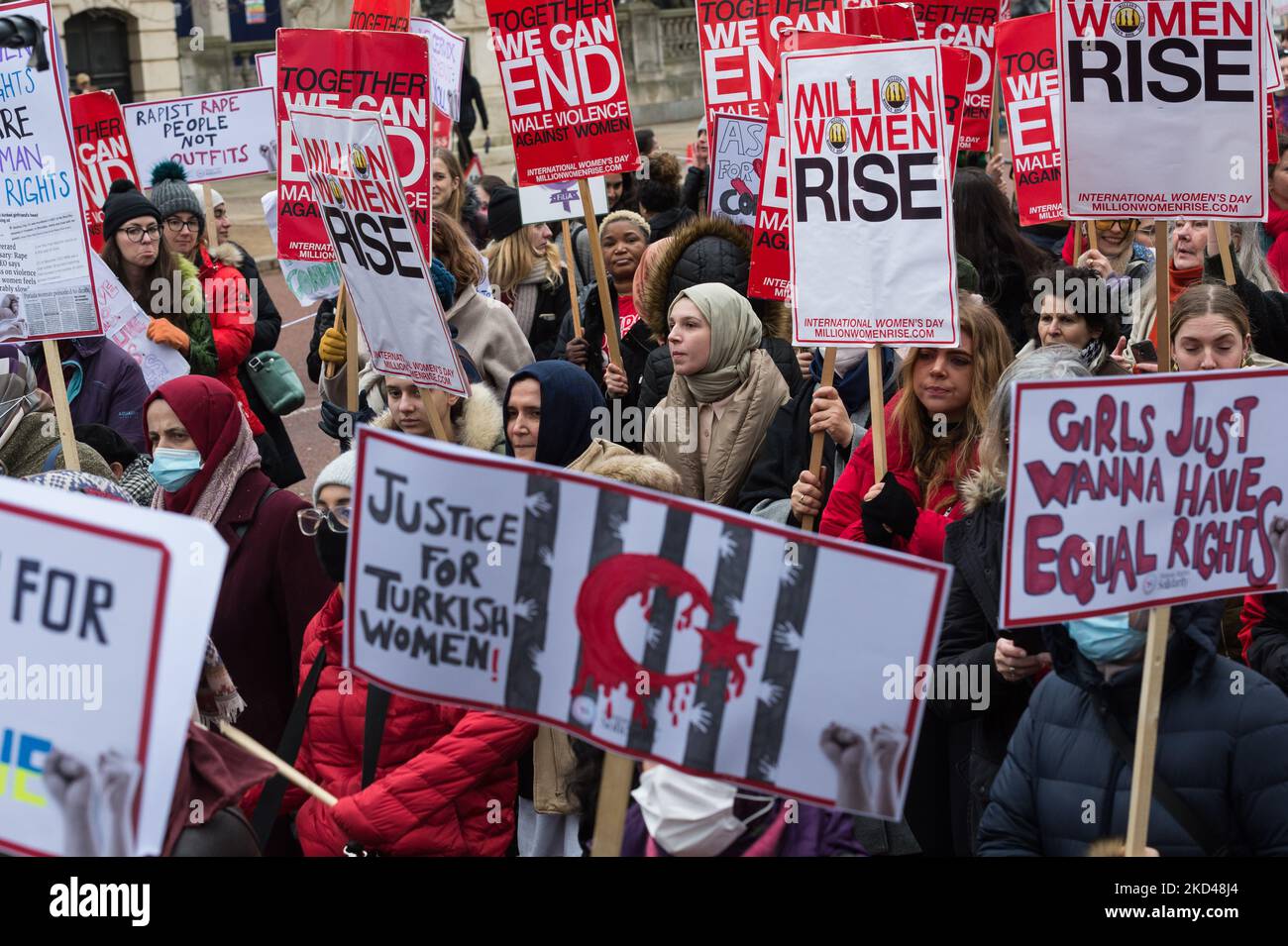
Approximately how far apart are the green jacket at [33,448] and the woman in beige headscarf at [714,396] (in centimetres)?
187

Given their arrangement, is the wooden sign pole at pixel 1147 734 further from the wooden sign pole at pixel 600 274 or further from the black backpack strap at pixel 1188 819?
the wooden sign pole at pixel 600 274

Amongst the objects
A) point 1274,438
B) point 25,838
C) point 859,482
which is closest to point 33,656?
point 25,838

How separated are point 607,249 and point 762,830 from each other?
5.46 metres

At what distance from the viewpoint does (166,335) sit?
7.89m

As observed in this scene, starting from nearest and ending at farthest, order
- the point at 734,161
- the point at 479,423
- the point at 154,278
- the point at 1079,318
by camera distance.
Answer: the point at 479,423
the point at 1079,318
the point at 154,278
the point at 734,161

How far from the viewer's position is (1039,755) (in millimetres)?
3703

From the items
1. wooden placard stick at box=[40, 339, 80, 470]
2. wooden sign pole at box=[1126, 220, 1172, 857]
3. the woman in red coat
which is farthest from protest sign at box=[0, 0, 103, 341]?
wooden sign pole at box=[1126, 220, 1172, 857]

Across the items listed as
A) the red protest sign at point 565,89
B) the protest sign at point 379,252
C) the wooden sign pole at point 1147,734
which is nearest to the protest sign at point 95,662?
the wooden sign pole at point 1147,734

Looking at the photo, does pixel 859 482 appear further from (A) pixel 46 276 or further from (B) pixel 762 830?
(A) pixel 46 276

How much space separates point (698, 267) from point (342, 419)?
151 cm

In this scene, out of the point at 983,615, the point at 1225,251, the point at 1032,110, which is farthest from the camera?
the point at 1032,110

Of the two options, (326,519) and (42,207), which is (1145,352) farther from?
(42,207)

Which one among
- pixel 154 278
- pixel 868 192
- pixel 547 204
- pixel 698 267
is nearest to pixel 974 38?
pixel 547 204

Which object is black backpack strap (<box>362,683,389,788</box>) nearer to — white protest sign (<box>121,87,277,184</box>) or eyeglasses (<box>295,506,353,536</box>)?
eyeglasses (<box>295,506,353,536</box>)
